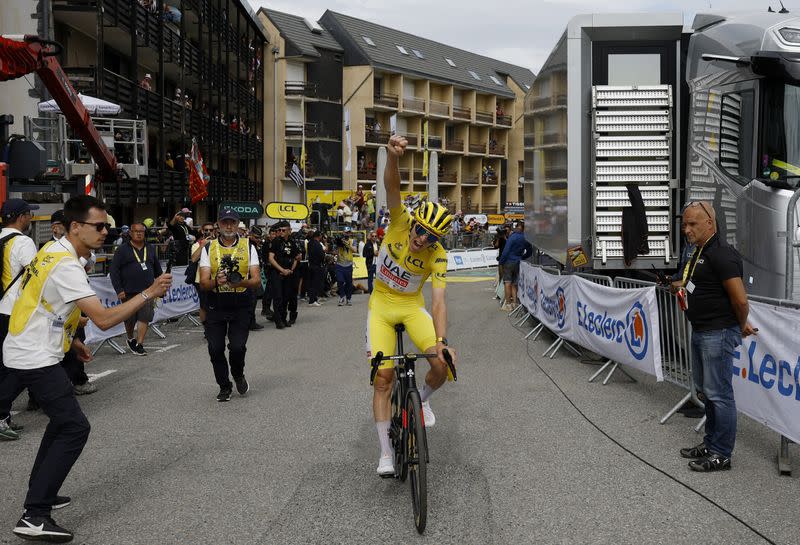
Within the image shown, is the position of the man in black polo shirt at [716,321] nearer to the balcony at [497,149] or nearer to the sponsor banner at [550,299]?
the sponsor banner at [550,299]

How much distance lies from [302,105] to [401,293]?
56197mm

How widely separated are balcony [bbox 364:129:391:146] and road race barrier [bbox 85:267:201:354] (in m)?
49.5

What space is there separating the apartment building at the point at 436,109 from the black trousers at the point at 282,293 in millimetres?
43816

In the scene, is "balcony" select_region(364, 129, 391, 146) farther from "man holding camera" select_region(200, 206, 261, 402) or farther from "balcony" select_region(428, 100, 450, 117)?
"man holding camera" select_region(200, 206, 261, 402)

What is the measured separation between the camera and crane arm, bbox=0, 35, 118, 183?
40.2ft

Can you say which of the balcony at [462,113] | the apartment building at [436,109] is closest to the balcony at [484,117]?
the apartment building at [436,109]

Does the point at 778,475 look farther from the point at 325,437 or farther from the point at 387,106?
the point at 387,106

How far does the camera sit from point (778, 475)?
6.20 m

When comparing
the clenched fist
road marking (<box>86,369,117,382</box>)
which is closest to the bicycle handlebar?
the clenched fist

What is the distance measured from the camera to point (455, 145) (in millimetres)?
74562

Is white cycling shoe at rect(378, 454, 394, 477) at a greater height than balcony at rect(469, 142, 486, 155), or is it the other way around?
balcony at rect(469, 142, 486, 155)

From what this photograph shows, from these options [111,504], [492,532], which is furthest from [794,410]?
[111,504]

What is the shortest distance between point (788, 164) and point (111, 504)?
6.99 m

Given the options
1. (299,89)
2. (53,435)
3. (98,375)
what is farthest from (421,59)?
(53,435)
